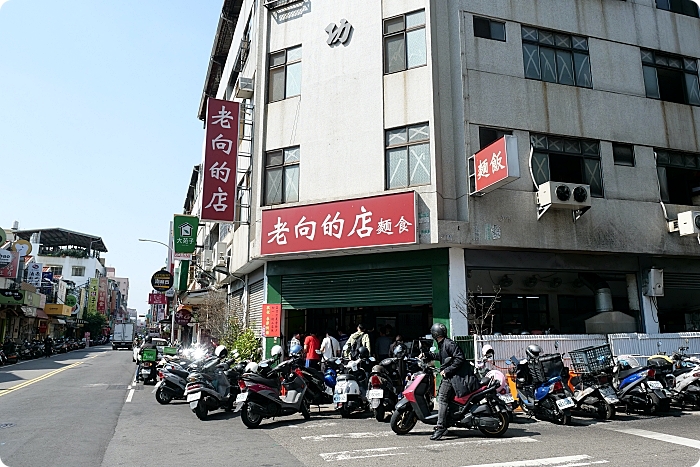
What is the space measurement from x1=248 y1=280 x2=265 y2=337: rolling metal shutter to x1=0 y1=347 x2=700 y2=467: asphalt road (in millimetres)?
5275

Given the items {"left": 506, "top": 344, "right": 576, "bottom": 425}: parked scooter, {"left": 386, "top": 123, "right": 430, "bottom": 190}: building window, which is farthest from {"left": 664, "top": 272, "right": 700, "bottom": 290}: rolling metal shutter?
{"left": 386, "top": 123, "right": 430, "bottom": 190}: building window

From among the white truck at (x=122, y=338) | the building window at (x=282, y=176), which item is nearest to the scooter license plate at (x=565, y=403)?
the building window at (x=282, y=176)

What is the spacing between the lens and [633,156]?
Answer: 595 inches

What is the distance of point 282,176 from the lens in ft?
51.1

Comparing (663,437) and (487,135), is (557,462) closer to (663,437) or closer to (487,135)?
(663,437)

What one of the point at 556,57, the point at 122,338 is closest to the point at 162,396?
the point at 556,57

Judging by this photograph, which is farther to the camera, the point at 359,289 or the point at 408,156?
the point at 359,289

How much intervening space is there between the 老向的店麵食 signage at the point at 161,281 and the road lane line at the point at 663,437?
97.6ft

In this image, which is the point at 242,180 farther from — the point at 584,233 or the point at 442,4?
the point at 584,233

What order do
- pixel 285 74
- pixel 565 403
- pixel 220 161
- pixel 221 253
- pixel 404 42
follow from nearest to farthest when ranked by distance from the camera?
pixel 565 403 < pixel 404 42 < pixel 220 161 < pixel 285 74 < pixel 221 253

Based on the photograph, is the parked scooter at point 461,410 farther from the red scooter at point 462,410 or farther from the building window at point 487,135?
the building window at point 487,135

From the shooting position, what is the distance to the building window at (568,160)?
1426cm

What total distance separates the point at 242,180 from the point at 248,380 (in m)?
10.7

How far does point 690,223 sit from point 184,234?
19842mm
